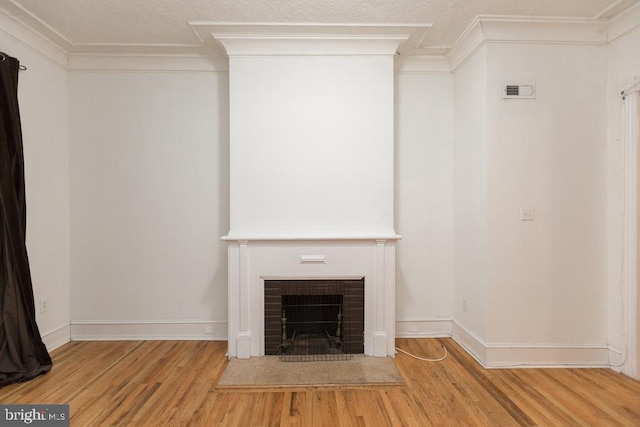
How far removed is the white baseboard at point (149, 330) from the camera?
3383 mm

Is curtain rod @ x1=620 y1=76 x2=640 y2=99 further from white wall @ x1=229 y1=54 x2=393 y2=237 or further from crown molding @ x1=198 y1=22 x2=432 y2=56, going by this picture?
white wall @ x1=229 y1=54 x2=393 y2=237

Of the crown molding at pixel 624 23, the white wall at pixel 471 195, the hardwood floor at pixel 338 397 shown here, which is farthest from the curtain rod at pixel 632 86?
the hardwood floor at pixel 338 397

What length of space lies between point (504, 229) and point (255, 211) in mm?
2073

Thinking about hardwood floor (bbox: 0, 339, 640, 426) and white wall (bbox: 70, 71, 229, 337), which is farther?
white wall (bbox: 70, 71, 229, 337)

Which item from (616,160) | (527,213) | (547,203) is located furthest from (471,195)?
(616,160)

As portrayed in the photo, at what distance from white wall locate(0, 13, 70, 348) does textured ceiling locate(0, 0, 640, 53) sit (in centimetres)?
31

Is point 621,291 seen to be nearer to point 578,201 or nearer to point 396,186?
point 578,201

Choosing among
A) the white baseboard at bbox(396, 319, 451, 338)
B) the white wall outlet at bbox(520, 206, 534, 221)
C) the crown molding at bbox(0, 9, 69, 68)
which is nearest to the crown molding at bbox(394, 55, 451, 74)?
the white wall outlet at bbox(520, 206, 534, 221)

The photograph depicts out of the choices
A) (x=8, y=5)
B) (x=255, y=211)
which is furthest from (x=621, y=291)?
(x=8, y=5)

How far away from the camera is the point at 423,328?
3457 millimetres

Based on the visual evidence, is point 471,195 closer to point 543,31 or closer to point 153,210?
point 543,31

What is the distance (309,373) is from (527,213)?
2.14 metres

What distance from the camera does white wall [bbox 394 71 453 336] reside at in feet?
11.3

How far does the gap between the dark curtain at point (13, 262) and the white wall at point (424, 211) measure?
3.09m
